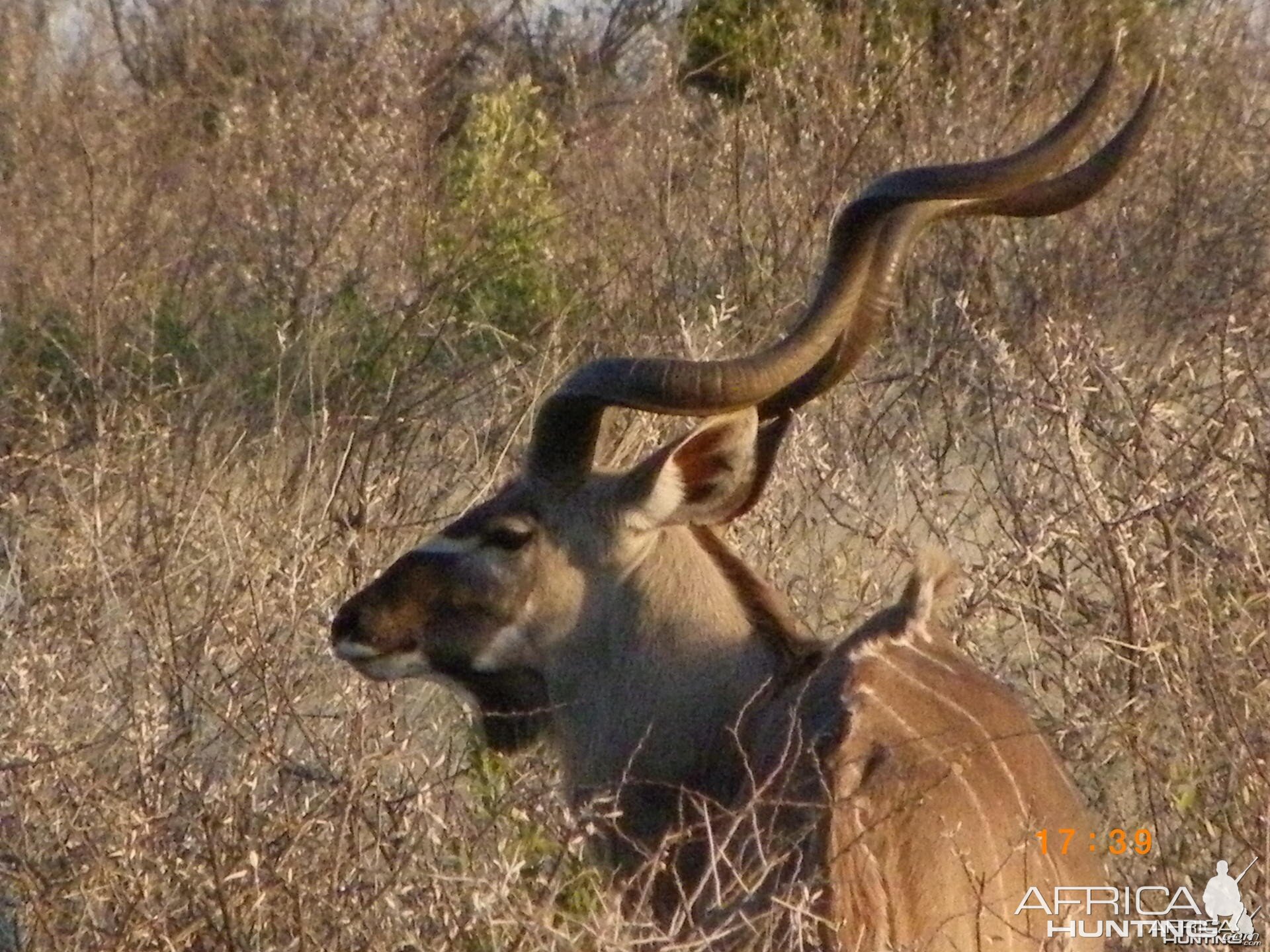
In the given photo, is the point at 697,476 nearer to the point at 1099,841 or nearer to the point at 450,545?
the point at 450,545

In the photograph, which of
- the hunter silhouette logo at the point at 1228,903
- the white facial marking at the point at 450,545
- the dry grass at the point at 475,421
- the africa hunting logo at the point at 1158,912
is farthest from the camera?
the white facial marking at the point at 450,545

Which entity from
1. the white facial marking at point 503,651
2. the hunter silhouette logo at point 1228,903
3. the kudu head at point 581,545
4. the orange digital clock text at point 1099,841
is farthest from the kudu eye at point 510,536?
the hunter silhouette logo at point 1228,903

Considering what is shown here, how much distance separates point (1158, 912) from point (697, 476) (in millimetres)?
1021

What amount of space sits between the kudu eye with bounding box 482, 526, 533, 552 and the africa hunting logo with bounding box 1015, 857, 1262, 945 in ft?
3.67

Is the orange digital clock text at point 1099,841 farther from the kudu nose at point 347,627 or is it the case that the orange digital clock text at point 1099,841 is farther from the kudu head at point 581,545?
the kudu nose at point 347,627

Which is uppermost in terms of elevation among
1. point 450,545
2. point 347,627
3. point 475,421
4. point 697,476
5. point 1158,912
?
point 697,476

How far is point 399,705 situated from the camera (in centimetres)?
485

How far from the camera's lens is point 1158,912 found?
3602 mm

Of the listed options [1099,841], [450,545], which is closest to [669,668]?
[450,545]

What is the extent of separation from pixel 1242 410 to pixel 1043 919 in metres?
1.71

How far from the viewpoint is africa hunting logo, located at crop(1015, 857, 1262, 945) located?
10.3 ft

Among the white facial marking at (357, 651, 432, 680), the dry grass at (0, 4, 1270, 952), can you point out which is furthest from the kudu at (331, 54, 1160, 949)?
the dry grass at (0, 4, 1270, 952)

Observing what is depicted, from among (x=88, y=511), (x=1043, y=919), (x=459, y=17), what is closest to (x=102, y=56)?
(x=459, y=17)

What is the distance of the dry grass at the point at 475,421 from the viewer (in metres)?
3.67
